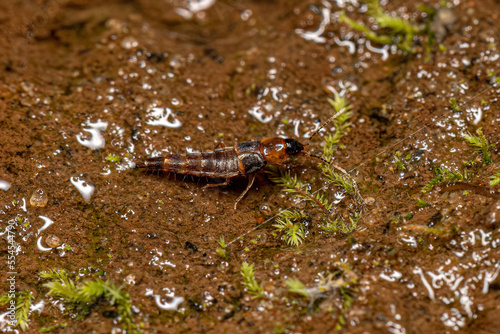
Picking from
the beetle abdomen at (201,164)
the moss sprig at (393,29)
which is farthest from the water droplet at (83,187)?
the moss sprig at (393,29)

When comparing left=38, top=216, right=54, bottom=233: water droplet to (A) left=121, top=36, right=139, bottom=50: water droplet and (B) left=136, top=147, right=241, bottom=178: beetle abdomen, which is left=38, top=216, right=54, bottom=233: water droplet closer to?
(B) left=136, top=147, right=241, bottom=178: beetle abdomen

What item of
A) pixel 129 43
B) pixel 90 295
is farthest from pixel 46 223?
pixel 129 43

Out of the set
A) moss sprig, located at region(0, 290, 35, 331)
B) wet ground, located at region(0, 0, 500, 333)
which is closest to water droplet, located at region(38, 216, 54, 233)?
wet ground, located at region(0, 0, 500, 333)

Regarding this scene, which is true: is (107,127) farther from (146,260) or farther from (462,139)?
(462,139)

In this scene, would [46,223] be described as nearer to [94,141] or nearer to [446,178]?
[94,141]

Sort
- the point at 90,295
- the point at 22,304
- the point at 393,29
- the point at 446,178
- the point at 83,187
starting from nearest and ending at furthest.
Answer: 1. the point at 90,295
2. the point at 22,304
3. the point at 446,178
4. the point at 83,187
5. the point at 393,29

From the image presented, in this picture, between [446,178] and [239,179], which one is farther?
[239,179]

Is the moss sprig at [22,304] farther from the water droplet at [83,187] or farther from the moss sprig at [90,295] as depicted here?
the water droplet at [83,187]

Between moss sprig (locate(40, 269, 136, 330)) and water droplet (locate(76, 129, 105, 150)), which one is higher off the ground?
water droplet (locate(76, 129, 105, 150))

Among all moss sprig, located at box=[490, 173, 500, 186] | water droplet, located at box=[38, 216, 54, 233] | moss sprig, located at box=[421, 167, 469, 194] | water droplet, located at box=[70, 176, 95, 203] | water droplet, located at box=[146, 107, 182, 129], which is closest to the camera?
moss sprig, located at box=[490, 173, 500, 186]
